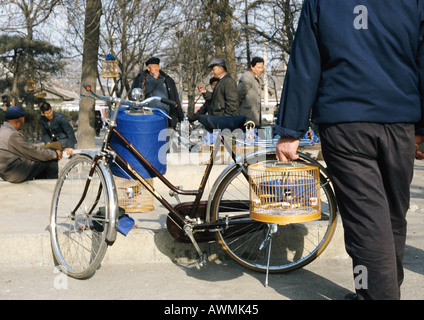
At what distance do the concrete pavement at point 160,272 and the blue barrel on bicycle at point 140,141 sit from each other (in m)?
0.55

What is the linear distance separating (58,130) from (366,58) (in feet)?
28.3

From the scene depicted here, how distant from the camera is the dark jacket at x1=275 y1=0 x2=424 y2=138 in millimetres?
2594

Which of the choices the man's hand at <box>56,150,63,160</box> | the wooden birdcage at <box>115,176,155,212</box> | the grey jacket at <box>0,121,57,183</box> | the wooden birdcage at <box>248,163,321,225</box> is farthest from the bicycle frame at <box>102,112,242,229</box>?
the man's hand at <box>56,150,63,160</box>

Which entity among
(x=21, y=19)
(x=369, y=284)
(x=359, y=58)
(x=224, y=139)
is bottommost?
(x=369, y=284)

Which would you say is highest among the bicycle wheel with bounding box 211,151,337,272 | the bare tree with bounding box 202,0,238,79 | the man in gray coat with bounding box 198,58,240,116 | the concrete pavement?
the bare tree with bounding box 202,0,238,79

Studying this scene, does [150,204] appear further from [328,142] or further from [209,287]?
[328,142]

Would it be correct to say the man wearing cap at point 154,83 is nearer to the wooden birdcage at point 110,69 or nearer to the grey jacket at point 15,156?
the grey jacket at point 15,156

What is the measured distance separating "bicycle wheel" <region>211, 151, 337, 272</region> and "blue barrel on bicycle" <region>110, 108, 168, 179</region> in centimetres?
59

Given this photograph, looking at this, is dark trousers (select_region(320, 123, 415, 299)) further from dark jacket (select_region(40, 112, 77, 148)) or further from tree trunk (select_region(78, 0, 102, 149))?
tree trunk (select_region(78, 0, 102, 149))

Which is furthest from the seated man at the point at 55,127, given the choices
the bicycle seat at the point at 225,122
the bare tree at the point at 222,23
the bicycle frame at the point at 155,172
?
the bare tree at the point at 222,23

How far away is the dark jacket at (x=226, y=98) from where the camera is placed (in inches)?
323

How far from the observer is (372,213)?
2.61 m
